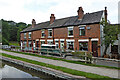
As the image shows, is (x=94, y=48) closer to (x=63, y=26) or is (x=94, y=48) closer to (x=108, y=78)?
(x=63, y=26)

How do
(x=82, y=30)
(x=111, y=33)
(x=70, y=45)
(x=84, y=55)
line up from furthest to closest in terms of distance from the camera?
(x=70, y=45) → (x=82, y=30) → (x=111, y=33) → (x=84, y=55)

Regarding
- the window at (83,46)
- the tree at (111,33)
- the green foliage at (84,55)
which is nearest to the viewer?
the green foliage at (84,55)

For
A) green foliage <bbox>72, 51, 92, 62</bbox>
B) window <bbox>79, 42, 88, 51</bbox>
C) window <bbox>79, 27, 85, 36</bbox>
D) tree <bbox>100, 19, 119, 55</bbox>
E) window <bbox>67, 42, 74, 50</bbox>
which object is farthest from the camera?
window <bbox>67, 42, 74, 50</bbox>

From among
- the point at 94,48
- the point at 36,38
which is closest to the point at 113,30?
the point at 94,48

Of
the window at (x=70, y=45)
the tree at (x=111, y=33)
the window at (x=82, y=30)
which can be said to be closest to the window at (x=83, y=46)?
the window at (x=82, y=30)

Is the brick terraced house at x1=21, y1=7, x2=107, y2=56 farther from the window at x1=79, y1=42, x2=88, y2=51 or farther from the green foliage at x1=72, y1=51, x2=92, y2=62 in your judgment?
the green foliage at x1=72, y1=51, x2=92, y2=62

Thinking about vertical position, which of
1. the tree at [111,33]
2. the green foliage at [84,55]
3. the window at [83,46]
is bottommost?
the green foliage at [84,55]

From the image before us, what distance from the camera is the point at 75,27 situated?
1988 cm

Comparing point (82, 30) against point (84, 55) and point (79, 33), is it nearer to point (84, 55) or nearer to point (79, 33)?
point (79, 33)

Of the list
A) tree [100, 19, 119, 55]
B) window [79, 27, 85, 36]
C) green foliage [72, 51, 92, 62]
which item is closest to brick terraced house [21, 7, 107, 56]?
window [79, 27, 85, 36]

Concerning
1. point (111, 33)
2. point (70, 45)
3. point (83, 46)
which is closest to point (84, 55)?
point (111, 33)

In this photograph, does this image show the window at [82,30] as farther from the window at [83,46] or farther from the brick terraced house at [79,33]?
the window at [83,46]

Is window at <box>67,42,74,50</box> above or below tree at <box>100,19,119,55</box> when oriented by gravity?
below

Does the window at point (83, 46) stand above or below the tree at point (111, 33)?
below
